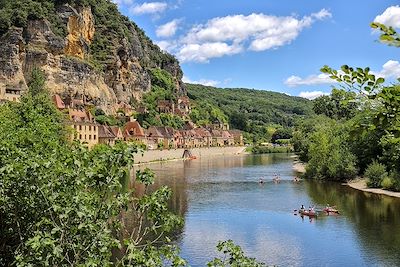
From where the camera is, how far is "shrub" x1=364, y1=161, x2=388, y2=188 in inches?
1950

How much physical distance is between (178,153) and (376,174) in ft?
195

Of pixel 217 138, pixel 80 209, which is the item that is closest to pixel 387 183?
pixel 80 209

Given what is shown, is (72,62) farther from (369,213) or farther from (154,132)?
(369,213)

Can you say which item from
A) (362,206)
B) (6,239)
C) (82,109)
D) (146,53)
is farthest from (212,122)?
(6,239)

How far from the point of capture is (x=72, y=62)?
92.6 metres

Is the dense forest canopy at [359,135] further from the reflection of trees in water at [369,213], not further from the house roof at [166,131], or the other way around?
the house roof at [166,131]

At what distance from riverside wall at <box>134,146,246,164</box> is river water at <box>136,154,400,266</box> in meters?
26.7

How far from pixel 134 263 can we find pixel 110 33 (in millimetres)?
111127

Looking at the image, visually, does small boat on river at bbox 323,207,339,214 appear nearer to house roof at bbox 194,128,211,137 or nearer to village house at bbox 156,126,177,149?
village house at bbox 156,126,177,149

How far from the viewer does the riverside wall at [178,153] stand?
85.5m

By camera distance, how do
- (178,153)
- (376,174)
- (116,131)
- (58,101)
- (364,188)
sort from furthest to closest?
(178,153) → (116,131) → (58,101) → (364,188) → (376,174)

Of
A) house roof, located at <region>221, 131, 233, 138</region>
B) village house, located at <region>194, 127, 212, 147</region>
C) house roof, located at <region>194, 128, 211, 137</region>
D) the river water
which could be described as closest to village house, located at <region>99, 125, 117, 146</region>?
the river water

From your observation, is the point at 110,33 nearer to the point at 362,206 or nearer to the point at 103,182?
the point at 362,206

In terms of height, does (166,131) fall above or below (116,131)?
above
